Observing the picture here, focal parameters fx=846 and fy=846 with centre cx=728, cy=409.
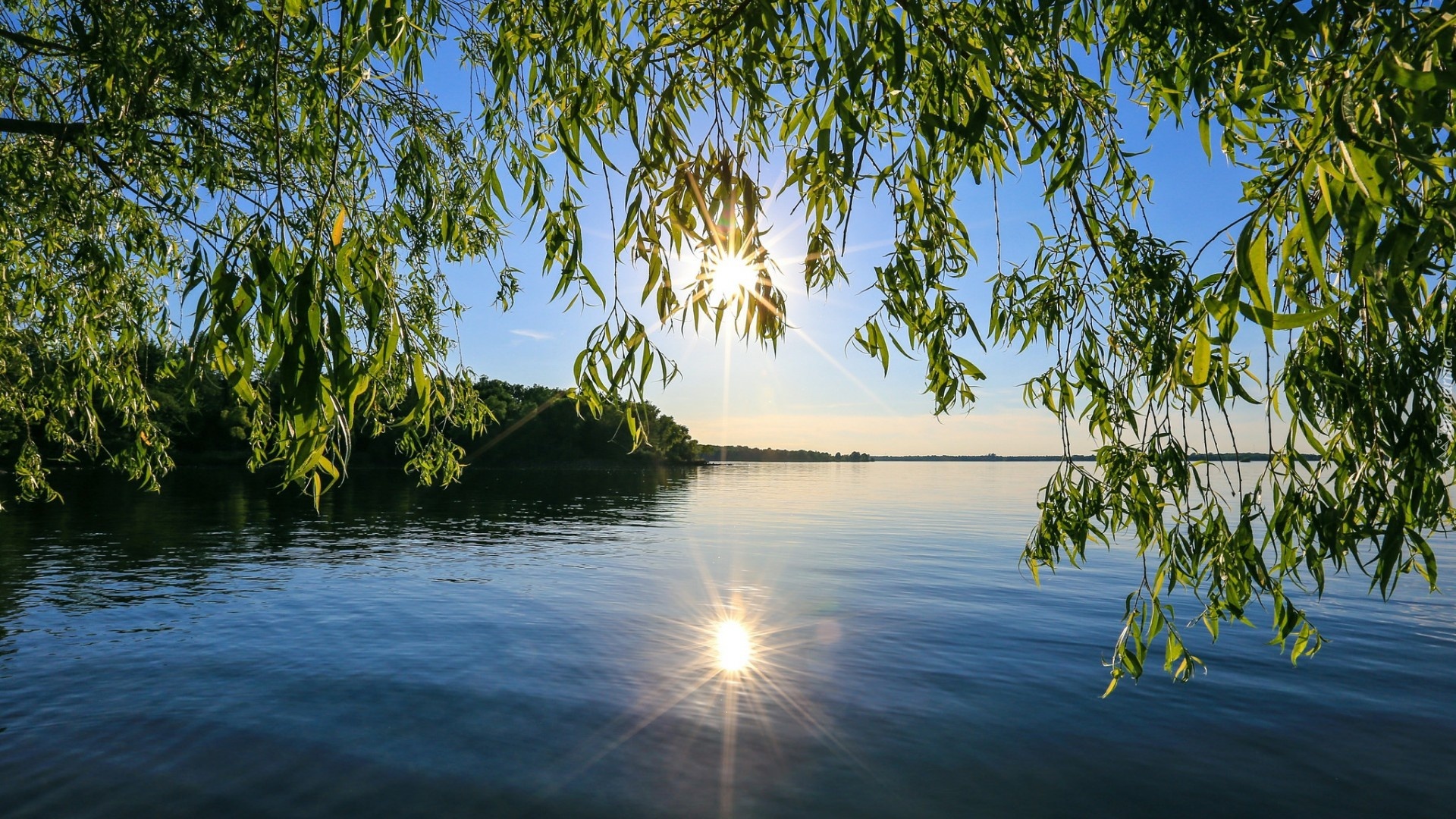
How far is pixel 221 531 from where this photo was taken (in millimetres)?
25422

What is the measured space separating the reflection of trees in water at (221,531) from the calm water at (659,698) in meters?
0.28

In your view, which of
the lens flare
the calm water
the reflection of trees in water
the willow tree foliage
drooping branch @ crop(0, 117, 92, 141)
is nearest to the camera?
the willow tree foliage

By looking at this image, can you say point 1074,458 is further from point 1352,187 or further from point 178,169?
point 178,169

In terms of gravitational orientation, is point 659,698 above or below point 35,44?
below

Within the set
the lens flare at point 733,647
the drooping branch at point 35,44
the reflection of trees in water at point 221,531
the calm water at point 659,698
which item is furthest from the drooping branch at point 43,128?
the lens flare at point 733,647

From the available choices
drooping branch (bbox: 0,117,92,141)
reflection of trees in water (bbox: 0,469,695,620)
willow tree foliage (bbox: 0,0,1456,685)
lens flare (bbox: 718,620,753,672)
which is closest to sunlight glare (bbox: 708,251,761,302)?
willow tree foliage (bbox: 0,0,1456,685)

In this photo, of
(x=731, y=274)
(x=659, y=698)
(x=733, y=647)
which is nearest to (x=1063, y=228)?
(x=731, y=274)

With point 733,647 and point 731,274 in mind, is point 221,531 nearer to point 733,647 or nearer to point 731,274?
point 733,647

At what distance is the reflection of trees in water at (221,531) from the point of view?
16125 millimetres

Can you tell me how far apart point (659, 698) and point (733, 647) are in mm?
2961

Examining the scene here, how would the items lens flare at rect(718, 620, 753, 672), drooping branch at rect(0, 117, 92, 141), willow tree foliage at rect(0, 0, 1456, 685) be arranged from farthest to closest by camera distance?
1. lens flare at rect(718, 620, 753, 672)
2. drooping branch at rect(0, 117, 92, 141)
3. willow tree foliage at rect(0, 0, 1456, 685)

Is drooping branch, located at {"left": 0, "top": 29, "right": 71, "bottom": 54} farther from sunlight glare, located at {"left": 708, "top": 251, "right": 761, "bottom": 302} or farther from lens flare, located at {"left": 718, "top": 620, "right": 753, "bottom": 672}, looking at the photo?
lens flare, located at {"left": 718, "top": 620, "right": 753, "bottom": 672}

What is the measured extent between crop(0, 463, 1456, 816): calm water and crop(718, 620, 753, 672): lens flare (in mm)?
211

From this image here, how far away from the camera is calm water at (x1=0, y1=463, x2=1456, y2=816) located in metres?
7.14
